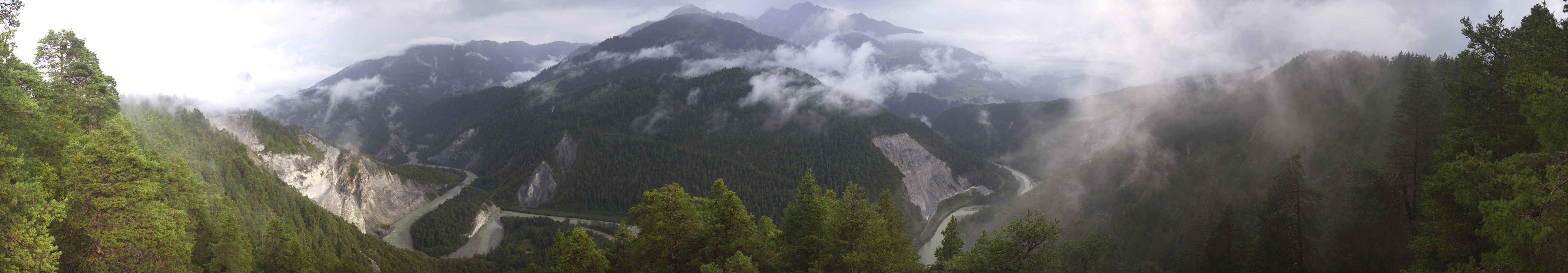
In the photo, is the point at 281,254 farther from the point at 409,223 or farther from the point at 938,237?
the point at 938,237

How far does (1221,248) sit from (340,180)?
165556 mm

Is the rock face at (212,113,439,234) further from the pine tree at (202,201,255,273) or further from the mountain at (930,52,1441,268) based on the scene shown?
the mountain at (930,52,1441,268)

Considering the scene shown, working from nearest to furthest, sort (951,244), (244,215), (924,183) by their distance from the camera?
(951,244) → (244,215) → (924,183)

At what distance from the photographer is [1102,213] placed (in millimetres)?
93375

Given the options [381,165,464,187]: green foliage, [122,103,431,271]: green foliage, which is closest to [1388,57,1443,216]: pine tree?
[122,103,431,271]: green foliage

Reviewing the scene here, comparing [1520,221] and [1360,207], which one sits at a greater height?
[1520,221]

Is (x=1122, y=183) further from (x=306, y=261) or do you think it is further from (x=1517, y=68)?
(x=306, y=261)

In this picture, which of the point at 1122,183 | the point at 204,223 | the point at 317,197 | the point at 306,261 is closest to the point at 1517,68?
the point at 204,223

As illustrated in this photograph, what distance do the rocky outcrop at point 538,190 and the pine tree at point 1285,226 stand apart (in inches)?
7036

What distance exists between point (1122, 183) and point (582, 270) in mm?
98995

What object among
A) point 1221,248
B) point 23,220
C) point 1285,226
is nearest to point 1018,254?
point 1285,226

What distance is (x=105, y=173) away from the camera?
69.9 ft

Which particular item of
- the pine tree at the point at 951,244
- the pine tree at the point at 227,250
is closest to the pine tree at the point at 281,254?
the pine tree at the point at 227,250

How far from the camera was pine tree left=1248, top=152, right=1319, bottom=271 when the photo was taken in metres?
40.1
